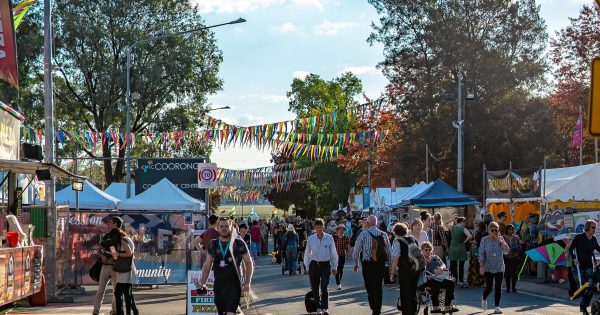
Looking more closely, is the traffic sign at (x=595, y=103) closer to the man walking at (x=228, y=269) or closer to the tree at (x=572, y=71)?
the man walking at (x=228, y=269)

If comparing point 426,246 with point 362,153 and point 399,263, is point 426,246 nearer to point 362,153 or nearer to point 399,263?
point 399,263

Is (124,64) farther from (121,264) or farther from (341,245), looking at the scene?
(121,264)

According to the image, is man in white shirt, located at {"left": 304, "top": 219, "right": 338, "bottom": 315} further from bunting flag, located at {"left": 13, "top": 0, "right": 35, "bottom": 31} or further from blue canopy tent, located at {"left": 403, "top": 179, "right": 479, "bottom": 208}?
blue canopy tent, located at {"left": 403, "top": 179, "right": 479, "bottom": 208}

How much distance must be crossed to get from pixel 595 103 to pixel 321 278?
12.3 metres

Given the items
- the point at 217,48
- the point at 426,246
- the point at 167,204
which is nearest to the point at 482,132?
the point at 217,48

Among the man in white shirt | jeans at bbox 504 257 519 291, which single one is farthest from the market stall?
jeans at bbox 504 257 519 291

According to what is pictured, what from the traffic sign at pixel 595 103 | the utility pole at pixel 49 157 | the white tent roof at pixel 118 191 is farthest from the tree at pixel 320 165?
the traffic sign at pixel 595 103

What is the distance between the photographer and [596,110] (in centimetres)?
550

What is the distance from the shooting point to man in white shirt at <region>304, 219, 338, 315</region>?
17.3 meters

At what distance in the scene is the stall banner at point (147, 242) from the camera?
23750mm

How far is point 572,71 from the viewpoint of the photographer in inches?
2117

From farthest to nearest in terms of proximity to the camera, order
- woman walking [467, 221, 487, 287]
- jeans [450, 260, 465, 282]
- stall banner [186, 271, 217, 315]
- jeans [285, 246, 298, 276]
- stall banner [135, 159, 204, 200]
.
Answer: jeans [285, 246, 298, 276], stall banner [135, 159, 204, 200], woman walking [467, 221, 487, 287], jeans [450, 260, 465, 282], stall banner [186, 271, 217, 315]

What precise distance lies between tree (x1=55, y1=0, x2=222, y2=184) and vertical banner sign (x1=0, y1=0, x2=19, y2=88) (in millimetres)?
28209

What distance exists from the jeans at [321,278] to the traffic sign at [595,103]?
39.5ft
